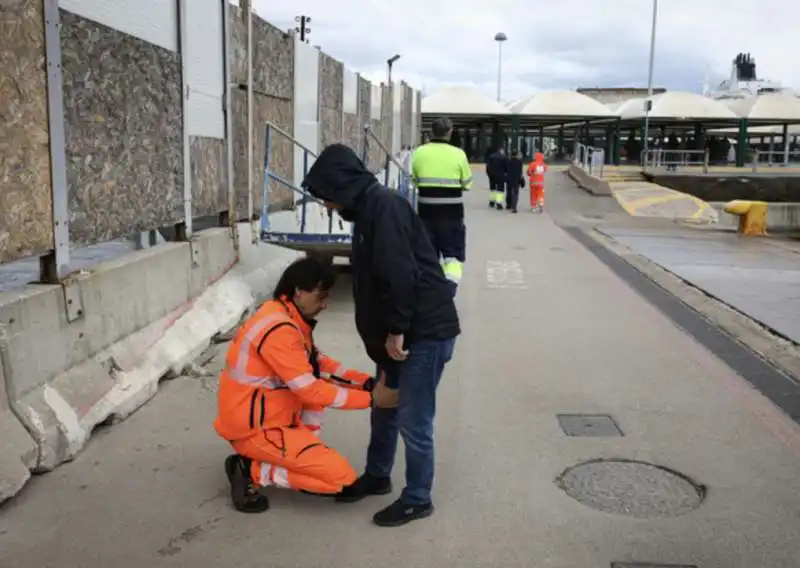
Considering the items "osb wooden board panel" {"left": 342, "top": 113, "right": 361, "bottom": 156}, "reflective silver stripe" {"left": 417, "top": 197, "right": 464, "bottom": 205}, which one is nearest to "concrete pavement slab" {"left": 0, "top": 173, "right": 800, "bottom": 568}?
"reflective silver stripe" {"left": 417, "top": 197, "right": 464, "bottom": 205}

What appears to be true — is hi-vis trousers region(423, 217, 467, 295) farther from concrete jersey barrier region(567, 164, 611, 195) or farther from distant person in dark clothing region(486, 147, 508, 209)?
concrete jersey barrier region(567, 164, 611, 195)

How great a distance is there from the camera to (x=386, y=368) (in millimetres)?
3664

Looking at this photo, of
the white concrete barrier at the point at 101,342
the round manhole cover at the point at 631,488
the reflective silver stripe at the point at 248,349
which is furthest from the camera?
the white concrete barrier at the point at 101,342

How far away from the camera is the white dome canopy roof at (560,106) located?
142ft

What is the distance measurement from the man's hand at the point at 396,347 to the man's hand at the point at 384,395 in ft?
1.00

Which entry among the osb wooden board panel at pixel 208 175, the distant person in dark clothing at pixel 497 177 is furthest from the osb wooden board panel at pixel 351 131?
the osb wooden board panel at pixel 208 175

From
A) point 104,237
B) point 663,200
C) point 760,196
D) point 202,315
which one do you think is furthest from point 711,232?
point 760,196

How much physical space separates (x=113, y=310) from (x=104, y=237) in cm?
51

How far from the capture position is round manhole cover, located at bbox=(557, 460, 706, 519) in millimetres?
3836

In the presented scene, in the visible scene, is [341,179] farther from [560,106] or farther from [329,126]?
[560,106]

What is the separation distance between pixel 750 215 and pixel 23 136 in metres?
17.3

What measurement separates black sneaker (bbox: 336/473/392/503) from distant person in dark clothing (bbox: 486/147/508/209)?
17.4 m

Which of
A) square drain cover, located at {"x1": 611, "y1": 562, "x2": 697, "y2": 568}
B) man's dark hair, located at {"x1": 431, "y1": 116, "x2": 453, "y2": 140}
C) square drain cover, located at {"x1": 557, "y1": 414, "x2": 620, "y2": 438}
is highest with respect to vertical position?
man's dark hair, located at {"x1": 431, "y1": 116, "x2": 453, "y2": 140}

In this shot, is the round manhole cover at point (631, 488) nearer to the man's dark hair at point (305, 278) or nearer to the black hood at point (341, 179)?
the man's dark hair at point (305, 278)
